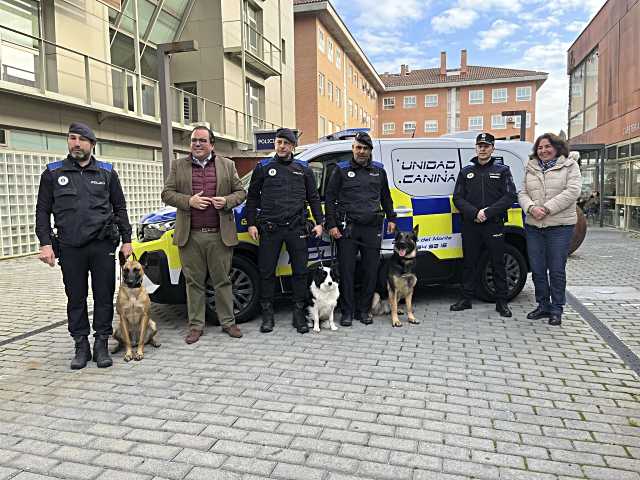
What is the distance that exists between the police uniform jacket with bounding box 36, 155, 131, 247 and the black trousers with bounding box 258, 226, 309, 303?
1647mm

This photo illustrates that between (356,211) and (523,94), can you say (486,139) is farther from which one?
(523,94)

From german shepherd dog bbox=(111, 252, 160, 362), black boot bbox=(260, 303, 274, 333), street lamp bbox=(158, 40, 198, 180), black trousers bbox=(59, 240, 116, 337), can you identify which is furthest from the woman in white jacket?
street lamp bbox=(158, 40, 198, 180)

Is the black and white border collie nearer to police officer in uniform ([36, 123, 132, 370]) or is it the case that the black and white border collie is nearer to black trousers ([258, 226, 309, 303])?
black trousers ([258, 226, 309, 303])

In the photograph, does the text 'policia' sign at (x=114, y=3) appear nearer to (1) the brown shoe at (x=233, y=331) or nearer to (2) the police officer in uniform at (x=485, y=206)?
(1) the brown shoe at (x=233, y=331)

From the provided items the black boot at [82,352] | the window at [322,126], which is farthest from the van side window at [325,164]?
the window at [322,126]

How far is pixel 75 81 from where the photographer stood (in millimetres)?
12406

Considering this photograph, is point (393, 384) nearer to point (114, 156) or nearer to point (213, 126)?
point (114, 156)

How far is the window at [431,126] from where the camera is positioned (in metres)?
61.7

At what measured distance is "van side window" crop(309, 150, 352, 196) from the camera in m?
5.94

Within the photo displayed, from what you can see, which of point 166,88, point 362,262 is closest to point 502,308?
point 362,262

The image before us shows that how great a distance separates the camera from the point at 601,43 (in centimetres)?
2131

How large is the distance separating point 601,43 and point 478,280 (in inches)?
791

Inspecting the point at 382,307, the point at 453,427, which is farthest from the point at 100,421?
the point at 382,307

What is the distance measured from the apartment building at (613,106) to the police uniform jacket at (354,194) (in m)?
15.5
